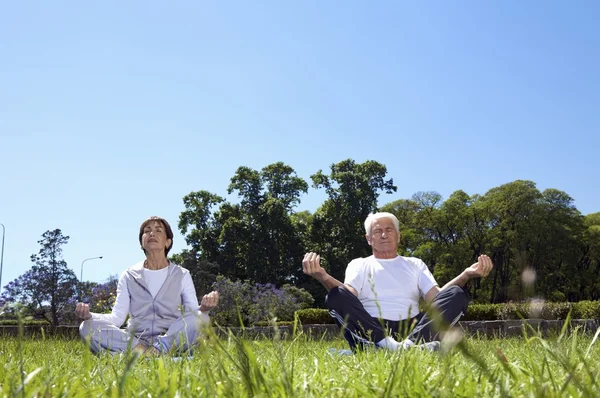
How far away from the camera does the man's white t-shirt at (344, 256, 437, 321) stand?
5887 mm

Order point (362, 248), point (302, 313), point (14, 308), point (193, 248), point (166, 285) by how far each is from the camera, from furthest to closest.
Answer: point (193, 248) < point (362, 248) < point (302, 313) < point (166, 285) < point (14, 308)

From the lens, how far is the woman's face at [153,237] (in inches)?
256

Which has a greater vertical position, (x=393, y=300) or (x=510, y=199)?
(x=510, y=199)

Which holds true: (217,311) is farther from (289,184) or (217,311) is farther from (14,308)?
(14,308)

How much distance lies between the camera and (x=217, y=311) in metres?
24.7

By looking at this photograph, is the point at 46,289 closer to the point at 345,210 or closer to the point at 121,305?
the point at 345,210

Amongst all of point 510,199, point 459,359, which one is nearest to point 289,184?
point 510,199

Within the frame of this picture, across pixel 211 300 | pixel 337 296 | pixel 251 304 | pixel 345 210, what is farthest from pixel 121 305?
pixel 345 210

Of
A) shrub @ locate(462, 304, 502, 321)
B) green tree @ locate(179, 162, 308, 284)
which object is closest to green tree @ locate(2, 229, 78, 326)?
green tree @ locate(179, 162, 308, 284)

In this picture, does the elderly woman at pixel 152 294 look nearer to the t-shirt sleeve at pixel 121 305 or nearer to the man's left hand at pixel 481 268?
the t-shirt sleeve at pixel 121 305

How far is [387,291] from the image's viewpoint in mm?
5945

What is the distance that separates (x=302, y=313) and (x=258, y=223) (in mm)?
21231

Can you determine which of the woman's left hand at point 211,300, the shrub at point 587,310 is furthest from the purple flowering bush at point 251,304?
the woman's left hand at point 211,300

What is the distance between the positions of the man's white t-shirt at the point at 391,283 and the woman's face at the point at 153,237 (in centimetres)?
191
